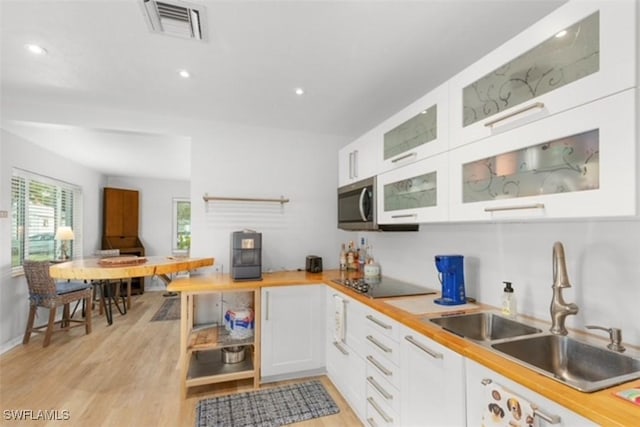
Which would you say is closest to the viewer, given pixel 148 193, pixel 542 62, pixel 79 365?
pixel 542 62

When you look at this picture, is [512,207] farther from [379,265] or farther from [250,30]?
[379,265]

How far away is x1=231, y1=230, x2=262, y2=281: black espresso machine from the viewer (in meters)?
2.53

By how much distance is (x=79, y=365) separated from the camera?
2879mm

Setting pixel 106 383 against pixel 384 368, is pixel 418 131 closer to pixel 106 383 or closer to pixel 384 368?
pixel 384 368

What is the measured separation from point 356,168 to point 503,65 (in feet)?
4.94

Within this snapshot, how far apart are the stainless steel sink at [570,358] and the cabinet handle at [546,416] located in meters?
0.11

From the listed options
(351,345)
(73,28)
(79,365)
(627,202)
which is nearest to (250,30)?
(73,28)

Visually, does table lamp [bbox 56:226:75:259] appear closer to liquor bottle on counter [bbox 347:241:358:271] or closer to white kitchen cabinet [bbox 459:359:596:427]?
liquor bottle on counter [bbox 347:241:358:271]

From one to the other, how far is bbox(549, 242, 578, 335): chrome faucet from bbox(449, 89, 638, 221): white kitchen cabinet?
1.06 feet

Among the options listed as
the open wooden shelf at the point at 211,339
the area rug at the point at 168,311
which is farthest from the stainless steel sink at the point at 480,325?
the area rug at the point at 168,311

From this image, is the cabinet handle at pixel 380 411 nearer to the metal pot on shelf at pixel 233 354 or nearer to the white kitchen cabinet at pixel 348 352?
the white kitchen cabinet at pixel 348 352

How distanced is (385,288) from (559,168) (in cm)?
147

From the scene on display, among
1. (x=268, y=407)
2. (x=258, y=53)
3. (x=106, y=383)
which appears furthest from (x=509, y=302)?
(x=106, y=383)

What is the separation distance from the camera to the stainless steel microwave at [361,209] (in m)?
2.38
